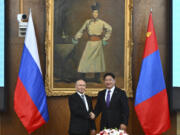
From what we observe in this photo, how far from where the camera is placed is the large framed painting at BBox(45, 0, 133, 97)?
5.19 meters

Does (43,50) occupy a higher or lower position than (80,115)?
higher

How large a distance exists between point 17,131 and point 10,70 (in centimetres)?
110

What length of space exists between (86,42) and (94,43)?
0.47 ft

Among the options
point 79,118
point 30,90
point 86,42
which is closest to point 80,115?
point 79,118

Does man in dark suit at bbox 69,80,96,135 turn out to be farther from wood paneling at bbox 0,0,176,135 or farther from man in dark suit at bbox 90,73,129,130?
wood paneling at bbox 0,0,176,135

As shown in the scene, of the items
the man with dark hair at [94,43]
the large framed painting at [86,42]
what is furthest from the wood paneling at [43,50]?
the man with dark hair at [94,43]

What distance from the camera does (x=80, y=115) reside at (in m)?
4.14

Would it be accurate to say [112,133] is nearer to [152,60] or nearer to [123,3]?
[152,60]

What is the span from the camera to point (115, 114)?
13.9ft

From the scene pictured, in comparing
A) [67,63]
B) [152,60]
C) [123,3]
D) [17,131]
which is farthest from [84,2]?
[17,131]

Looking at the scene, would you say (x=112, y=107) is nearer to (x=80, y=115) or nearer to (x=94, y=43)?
(x=80, y=115)

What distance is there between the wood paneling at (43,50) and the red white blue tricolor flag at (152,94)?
362 mm

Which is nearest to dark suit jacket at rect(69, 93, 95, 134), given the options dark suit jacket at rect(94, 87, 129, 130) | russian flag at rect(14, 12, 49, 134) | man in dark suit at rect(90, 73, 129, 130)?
man in dark suit at rect(90, 73, 129, 130)

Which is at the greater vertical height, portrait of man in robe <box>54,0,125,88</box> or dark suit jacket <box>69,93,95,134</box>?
portrait of man in robe <box>54,0,125,88</box>
